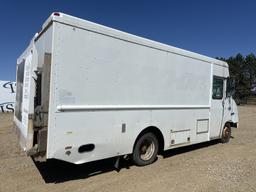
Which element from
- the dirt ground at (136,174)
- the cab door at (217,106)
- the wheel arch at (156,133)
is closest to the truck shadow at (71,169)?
the dirt ground at (136,174)

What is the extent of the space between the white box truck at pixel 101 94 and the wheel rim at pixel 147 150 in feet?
0.08

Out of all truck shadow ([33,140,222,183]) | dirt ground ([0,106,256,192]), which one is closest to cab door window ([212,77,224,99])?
dirt ground ([0,106,256,192])

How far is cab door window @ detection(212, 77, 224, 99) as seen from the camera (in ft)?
26.8

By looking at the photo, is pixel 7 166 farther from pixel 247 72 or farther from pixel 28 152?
pixel 247 72

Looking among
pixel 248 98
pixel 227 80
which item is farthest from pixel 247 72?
pixel 227 80

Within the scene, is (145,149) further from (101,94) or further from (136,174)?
(101,94)

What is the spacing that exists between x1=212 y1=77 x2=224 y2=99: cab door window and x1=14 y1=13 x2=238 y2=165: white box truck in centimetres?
120

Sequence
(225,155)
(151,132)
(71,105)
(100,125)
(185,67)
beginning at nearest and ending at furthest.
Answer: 1. (71,105)
2. (100,125)
3. (151,132)
4. (185,67)
5. (225,155)

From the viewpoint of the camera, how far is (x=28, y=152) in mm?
4703

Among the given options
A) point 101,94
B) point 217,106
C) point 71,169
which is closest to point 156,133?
point 101,94

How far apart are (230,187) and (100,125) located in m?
2.75

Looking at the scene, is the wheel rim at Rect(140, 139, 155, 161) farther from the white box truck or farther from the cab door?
the cab door

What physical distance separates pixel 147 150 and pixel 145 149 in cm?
8

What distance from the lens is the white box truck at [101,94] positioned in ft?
14.6
